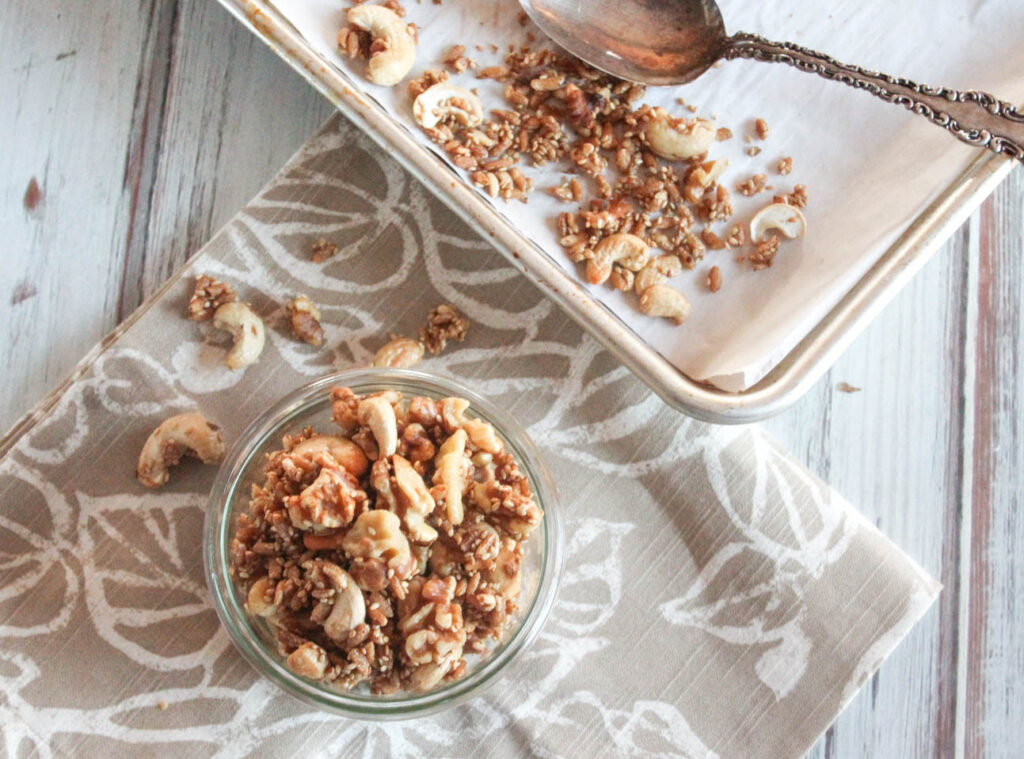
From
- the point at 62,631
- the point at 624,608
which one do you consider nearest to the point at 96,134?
the point at 62,631

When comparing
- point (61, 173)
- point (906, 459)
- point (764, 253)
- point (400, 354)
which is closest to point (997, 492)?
point (906, 459)

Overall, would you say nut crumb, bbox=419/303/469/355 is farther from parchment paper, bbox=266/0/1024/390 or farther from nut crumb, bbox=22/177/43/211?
nut crumb, bbox=22/177/43/211

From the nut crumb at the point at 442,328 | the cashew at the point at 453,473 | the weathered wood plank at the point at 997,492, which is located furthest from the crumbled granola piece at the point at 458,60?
the weathered wood plank at the point at 997,492

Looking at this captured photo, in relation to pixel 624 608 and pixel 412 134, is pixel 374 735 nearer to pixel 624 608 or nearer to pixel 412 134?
pixel 624 608

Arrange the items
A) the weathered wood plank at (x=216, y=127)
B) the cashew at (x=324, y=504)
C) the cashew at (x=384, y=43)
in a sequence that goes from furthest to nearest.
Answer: the weathered wood plank at (x=216, y=127), the cashew at (x=384, y=43), the cashew at (x=324, y=504)

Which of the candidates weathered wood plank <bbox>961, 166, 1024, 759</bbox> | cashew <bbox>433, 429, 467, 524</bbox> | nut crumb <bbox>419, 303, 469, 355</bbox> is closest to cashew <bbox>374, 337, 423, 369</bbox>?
nut crumb <bbox>419, 303, 469, 355</bbox>

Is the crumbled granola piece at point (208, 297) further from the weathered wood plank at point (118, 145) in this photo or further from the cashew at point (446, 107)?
the cashew at point (446, 107)
